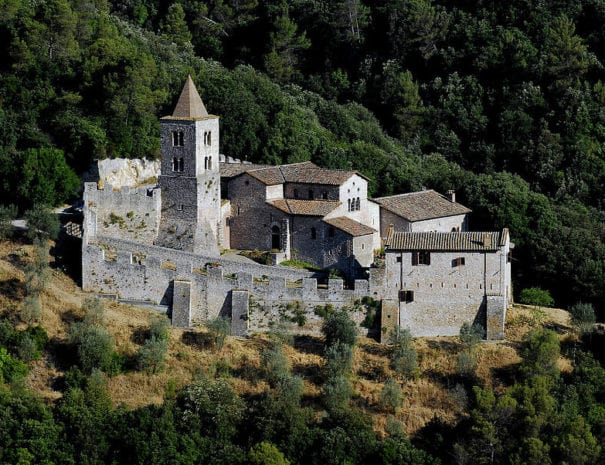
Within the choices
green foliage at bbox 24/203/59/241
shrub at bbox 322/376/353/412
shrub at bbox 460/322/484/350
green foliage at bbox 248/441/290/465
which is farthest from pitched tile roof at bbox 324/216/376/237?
green foliage at bbox 248/441/290/465

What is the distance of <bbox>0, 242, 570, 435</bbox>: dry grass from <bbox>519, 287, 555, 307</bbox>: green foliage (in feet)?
15.6

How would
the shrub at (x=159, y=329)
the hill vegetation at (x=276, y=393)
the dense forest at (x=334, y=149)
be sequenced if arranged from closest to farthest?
the hill vegetation at (x=276, y=393), the dense forest at (x=334, y=149), the shrub at (x=159, y=329)

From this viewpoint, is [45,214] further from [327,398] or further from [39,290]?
[327,398]

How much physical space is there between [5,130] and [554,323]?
79.4 ft

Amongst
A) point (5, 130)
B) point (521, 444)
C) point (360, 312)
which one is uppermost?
point (5, 130)

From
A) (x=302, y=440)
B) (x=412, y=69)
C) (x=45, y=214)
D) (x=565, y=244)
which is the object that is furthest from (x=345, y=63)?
(x=302, y=440)

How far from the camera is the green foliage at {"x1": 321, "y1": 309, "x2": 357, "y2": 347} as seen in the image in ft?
192

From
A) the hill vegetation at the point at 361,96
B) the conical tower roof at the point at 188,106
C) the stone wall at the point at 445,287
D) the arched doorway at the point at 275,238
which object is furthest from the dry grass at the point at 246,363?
the conical tower roof at the point at 188,106

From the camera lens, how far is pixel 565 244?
67.4m

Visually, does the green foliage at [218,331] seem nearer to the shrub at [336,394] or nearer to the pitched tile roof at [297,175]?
→ the shrub at [336,394]

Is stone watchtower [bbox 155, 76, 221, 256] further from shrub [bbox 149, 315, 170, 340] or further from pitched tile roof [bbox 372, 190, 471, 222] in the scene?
pitched tile roof [bbox 372, 190, 471, 222]

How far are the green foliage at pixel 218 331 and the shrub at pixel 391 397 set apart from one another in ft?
19.7

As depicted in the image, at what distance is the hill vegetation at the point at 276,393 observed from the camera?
54.8 m

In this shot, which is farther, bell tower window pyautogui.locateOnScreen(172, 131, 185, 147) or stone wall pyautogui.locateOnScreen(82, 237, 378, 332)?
bell tower window pyautogui.locateOnScreen(172, 131, 185, 147)
